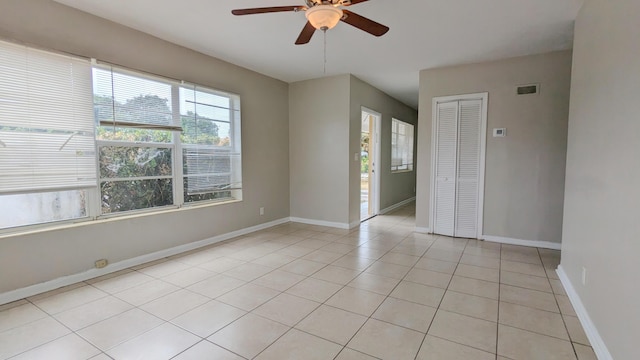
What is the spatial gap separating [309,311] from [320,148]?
3332 mm

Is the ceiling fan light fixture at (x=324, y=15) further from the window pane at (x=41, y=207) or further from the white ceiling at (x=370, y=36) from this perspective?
the window pane at (x=41, y=207)

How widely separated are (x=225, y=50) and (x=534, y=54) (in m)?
4.07

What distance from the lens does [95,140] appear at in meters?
2.99

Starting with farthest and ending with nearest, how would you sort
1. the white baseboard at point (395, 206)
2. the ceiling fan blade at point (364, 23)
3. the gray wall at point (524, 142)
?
the white baseboard at point (395, 206), the gray wall at point (524, 142), the ceiling fan blade at point (364, 23)

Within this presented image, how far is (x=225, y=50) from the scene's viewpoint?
12.7ft

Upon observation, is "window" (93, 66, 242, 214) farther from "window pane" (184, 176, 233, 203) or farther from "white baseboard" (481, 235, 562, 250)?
"white baseboard" (481, 235, 562, 250)

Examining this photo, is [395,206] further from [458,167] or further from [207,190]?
[207,190]

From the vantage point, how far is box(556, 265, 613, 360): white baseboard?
1.79m

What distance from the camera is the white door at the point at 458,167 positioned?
4359 mm

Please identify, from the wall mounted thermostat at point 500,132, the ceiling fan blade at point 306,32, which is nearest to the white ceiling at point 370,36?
the ceiling fan blade at point 306,32

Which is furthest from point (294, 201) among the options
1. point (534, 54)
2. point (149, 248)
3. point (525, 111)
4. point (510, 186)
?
point (534, 54)

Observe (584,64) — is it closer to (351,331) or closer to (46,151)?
(351,331)

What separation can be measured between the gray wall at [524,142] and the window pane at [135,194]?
4211 mm

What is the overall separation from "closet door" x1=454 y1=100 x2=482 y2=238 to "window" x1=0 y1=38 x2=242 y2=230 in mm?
3603
